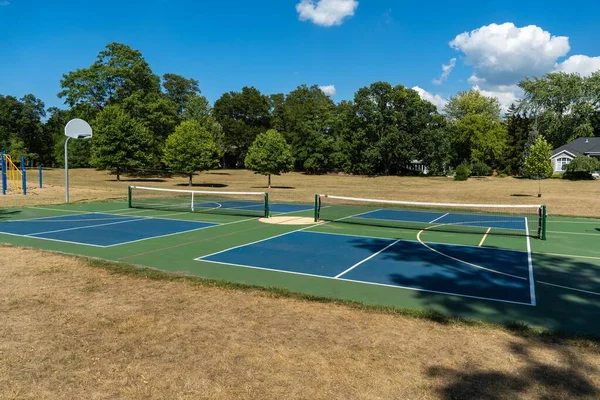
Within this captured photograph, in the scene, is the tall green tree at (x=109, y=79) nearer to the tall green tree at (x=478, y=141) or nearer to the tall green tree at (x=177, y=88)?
the tall green tree at (x=177, y=88)

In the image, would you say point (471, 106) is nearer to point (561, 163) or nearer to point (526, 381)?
point (561, 163)

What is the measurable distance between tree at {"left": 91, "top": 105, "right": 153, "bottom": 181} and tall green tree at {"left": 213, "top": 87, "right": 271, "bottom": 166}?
28652 mm

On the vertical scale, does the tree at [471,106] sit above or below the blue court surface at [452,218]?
above

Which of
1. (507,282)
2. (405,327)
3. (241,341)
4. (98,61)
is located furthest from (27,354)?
(98,61)

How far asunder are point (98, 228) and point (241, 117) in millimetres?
67181

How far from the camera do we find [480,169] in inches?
2403

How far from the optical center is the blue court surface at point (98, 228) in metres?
13.5

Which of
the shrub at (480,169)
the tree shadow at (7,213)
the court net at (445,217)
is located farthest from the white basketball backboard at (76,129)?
the shrub at (480,169)

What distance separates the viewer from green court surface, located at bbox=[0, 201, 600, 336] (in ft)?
25.5

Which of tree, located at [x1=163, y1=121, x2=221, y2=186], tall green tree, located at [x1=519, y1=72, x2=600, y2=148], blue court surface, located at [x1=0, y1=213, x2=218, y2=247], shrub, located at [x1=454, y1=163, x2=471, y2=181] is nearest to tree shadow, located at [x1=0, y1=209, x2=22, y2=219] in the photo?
blue court surface, located at [x1=0, y1=213, x2=218, y2=247]

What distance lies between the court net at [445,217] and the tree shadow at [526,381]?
10.6 meters

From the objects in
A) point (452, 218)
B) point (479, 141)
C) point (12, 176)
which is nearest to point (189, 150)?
point (12, 176)

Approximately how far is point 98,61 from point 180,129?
876 inches

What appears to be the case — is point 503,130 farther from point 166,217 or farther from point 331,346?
point 331,346
